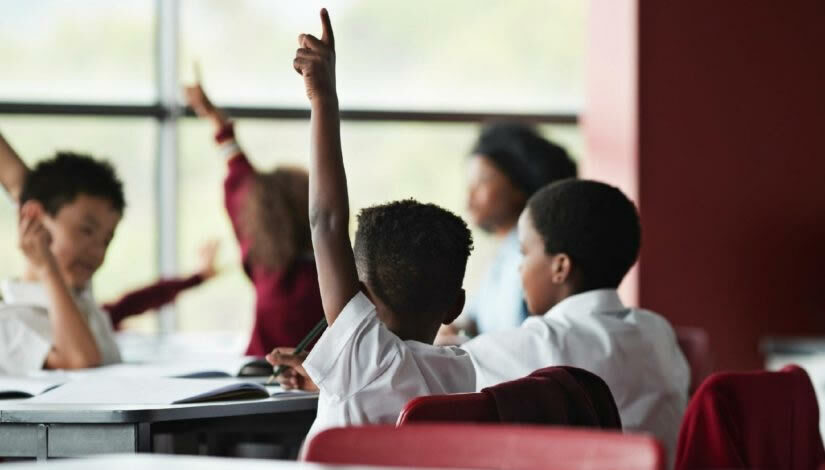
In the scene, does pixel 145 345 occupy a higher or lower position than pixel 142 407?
lower

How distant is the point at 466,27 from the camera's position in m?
5.12

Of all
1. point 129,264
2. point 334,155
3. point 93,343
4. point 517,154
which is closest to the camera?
point 334,155

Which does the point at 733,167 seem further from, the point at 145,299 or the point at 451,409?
the point at 451,409

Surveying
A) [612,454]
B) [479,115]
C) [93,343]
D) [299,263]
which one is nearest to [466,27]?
[479,115]

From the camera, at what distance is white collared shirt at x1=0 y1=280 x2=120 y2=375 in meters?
2.43

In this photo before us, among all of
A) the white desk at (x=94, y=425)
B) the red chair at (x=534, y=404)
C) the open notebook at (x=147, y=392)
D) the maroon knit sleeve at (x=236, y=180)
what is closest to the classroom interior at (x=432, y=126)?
the maroon knit sleeve at (x=236, y=180)

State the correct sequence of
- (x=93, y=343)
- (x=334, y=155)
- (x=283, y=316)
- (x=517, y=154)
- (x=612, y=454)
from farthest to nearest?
(x=517, y=154) → (x=283, y=316) → (x=93, y=343) → (x=334, y=155) → (x=612, y=454)

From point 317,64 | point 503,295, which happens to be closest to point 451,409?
point 317,64

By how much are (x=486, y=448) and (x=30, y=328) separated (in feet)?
5.40

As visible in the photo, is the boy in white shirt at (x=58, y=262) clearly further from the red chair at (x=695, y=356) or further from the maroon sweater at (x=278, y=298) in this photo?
the red chair at (x=695, y=356)

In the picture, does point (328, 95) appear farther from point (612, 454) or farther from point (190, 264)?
point (190, 264)

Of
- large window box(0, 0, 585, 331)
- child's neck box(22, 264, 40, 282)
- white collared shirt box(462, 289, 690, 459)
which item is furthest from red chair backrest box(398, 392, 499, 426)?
large window box(0, 0, 585, 331)

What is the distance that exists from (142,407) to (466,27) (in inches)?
141

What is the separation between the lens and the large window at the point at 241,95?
187 inches
